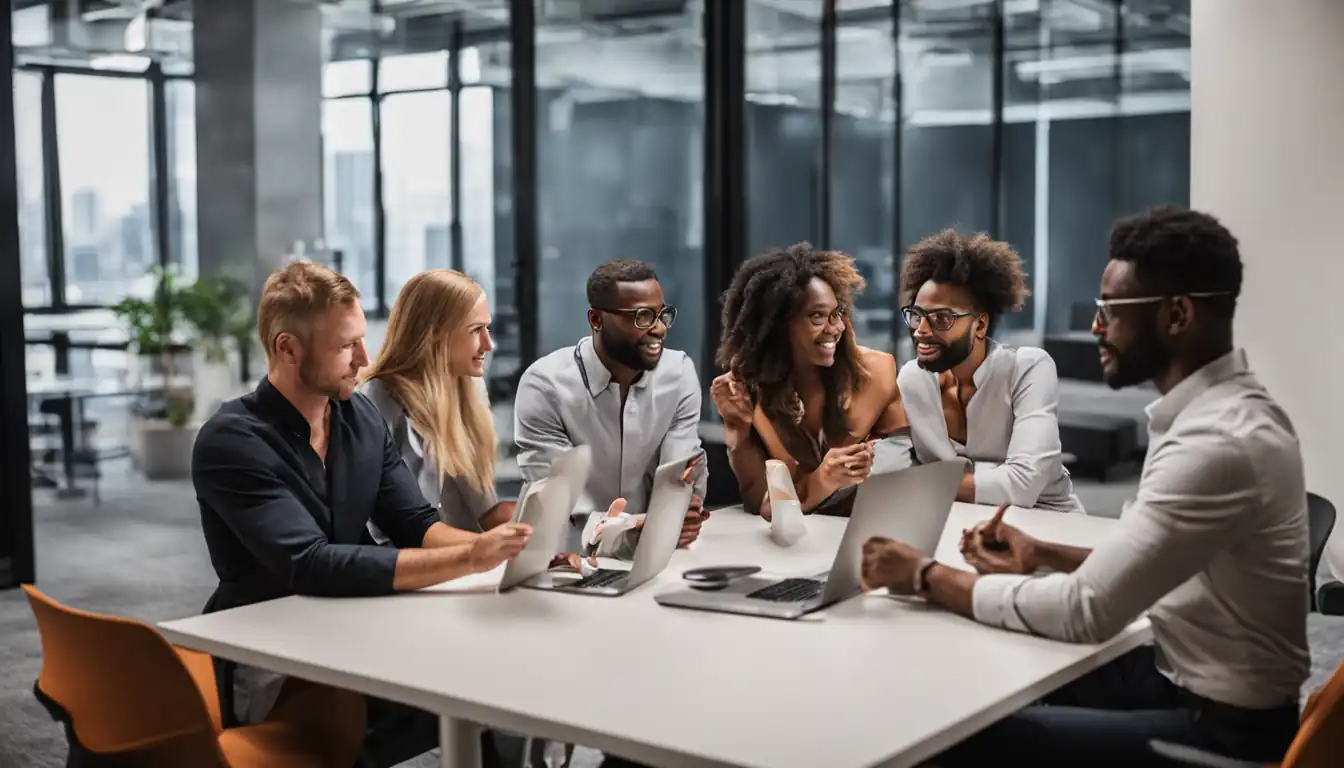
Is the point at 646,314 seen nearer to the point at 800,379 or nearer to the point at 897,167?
the point at 800,379

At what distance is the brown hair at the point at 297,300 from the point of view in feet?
9.20

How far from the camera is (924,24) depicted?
766cm

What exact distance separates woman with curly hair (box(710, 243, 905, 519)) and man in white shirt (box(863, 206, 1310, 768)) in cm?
129

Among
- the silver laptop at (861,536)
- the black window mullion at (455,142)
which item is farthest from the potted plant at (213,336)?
the silver laptop at (861,536)

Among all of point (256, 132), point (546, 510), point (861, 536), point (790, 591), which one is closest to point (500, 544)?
point (546, 510)

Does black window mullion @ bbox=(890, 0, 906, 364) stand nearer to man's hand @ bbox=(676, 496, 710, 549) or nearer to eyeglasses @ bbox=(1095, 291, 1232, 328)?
man's hand @ bbox=(676, 496, 710, 549)

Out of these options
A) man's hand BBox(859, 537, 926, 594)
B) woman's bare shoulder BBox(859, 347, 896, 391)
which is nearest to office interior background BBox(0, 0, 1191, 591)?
woman's bare shoulder BBox(859, 347, 896, 391)

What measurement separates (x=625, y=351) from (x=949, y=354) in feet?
2.90

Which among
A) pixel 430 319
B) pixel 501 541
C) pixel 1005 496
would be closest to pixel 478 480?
pixel 430 319

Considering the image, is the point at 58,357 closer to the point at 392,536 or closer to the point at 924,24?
the point at 392,536

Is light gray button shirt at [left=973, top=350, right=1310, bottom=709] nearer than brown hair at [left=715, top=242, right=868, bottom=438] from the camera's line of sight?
Yes

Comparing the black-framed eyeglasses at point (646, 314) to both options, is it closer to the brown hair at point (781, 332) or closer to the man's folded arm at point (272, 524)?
the brown hair at point (781, 332)

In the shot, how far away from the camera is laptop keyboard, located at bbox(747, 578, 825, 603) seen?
2641 mm

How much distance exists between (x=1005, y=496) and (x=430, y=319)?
156 centimetres
